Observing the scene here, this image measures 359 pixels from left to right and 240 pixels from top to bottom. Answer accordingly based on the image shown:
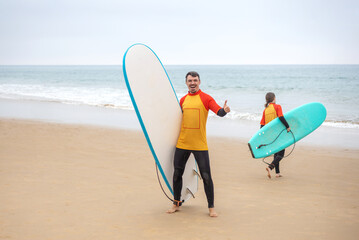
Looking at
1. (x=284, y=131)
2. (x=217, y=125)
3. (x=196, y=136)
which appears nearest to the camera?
(x=196, y=136)

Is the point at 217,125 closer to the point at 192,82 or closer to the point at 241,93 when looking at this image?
the point at 192,82

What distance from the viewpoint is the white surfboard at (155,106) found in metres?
3.49

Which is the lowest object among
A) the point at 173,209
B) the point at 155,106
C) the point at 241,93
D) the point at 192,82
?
the point at 241,93

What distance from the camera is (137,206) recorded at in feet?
13.4

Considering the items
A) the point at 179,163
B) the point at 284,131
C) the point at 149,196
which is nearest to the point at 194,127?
the point at 179,163

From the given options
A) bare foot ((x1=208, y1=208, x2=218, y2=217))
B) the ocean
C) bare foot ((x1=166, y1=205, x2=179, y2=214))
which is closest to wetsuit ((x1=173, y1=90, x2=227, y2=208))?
bare foot ((x1=208, y1=208, x2=218, y2=217))

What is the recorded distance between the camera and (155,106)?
12.2 feet

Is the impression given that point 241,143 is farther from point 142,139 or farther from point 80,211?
point 80,211

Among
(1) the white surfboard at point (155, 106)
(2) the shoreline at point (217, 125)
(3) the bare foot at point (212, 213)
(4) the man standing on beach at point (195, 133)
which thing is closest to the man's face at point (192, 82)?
(4) the man standing on beach at point (195, 133)

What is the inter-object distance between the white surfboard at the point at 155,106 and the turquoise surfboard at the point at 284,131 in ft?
6.72

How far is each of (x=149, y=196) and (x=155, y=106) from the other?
1.41 m

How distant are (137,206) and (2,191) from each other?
1734 mm

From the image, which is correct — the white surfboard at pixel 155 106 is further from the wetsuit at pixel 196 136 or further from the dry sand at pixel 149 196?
the dry sand at pixel 149 196

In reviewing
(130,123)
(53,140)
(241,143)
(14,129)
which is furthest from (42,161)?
(130,123)
